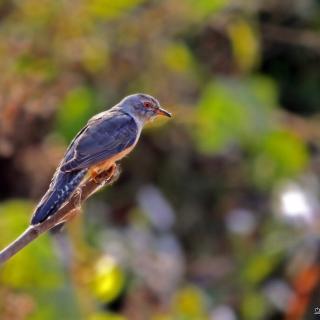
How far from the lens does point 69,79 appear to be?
328 inches

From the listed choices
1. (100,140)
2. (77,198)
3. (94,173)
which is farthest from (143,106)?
(77,198)

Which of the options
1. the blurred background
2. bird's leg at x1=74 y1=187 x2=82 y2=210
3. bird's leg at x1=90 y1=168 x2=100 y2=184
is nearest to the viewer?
bird's leg at x1=74 y1=187 x2=82 y2=210

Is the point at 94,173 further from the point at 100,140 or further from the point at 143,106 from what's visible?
the point at 143,106

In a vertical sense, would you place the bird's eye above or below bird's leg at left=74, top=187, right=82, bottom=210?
below

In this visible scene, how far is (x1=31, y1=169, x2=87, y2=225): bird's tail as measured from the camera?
331cm

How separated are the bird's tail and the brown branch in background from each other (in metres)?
0.04

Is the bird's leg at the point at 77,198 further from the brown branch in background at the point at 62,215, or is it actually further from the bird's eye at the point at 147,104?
the bird's eye at the point at 147,104

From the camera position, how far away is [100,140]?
Result: 15.2 ft

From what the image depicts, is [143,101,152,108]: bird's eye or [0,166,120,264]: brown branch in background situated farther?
[143,101,152,108]: bird's eye

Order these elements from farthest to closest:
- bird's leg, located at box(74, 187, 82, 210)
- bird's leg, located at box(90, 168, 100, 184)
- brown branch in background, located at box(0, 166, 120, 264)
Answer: bird's leg, located at box(90, 168, 100, 184)
bird's leg, located at box(74, 187, 82, 210)
brown branch in background, located at box(0, 166, 120, 264)

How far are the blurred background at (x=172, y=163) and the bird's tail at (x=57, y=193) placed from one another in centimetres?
192

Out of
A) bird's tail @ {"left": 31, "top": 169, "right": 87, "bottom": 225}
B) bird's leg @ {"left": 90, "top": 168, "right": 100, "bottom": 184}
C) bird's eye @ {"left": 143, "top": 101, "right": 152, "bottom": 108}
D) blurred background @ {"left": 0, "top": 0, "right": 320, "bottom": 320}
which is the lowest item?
blurred background @ {"left": 0, "top": 0, "right": 320, "bottom": 320}

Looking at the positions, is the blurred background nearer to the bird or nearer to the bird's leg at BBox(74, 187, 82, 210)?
the bird

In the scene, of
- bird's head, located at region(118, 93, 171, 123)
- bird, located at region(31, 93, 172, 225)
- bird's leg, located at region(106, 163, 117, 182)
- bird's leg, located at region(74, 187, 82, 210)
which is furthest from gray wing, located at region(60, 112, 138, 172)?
bird's leg, located at region(74, 187, 82, 210)
